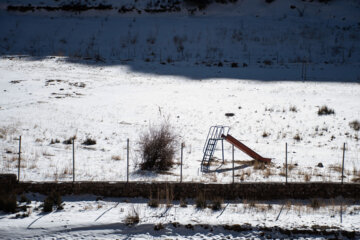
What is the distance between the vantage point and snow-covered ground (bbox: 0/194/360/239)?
357 inches

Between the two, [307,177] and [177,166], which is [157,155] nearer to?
[177,166]

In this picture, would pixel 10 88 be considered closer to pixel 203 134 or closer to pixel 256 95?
pixel 203 134

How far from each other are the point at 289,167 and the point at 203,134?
523 centimetres

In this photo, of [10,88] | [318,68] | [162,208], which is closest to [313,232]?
[162,208]

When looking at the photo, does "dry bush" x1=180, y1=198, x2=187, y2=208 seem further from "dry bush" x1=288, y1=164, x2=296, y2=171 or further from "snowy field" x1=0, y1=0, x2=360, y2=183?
"dry bush" x1=288, y1=164, x2=296, y2=171

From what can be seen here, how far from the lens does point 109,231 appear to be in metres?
9.13

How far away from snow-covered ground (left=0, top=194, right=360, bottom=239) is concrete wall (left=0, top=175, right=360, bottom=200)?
0.36m

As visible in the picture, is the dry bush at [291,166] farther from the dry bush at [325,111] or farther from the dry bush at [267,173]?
the dry bush at [325,111]

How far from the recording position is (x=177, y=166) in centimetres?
1416

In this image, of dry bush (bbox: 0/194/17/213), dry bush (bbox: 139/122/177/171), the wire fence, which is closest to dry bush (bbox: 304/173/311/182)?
the wire fence

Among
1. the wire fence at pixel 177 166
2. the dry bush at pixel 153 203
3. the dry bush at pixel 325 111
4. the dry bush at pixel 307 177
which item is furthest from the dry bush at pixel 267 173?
the dry bush at pixel 325 111

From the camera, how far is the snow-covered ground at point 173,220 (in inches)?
357

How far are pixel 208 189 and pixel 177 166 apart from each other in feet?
9.88


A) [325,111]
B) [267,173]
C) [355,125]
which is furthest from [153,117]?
[355,125]
